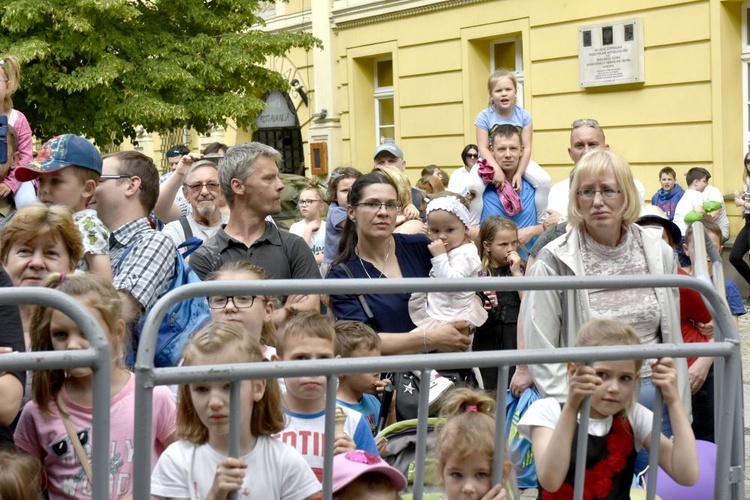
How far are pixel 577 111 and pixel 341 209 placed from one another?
8671 millimetres

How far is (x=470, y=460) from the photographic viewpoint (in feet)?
11.6

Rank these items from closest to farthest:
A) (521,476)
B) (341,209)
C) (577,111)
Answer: (521,476) → (341,209) → (577,111)

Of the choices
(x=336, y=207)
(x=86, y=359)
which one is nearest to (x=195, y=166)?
(x=336, y=207)

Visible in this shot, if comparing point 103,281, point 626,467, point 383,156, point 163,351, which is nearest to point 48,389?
point 103,281

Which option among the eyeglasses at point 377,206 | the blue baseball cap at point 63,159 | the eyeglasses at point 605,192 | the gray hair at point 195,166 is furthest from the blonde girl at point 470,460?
the gray hair at point 195,166

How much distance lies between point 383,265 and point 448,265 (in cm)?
40

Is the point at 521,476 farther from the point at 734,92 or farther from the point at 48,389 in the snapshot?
the point at 734,92

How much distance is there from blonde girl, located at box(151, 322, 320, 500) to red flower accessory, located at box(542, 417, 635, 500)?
0.97 metres

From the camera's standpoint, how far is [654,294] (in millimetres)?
4723

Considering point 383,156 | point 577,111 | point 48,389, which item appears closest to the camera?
point 48,389

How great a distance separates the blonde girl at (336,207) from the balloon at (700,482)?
13.0ft

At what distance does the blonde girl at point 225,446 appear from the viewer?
320 centimetres

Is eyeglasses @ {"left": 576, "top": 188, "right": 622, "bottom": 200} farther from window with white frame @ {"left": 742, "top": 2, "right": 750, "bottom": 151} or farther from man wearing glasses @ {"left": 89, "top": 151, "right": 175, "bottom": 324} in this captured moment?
window with white frame @ {"left": 742, "top": 2, "right": 750, "bottom": 151}

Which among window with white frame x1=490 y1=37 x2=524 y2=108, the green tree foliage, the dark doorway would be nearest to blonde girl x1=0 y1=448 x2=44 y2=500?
window with white frame x1=490 y1=37 x2=524 y2=108
